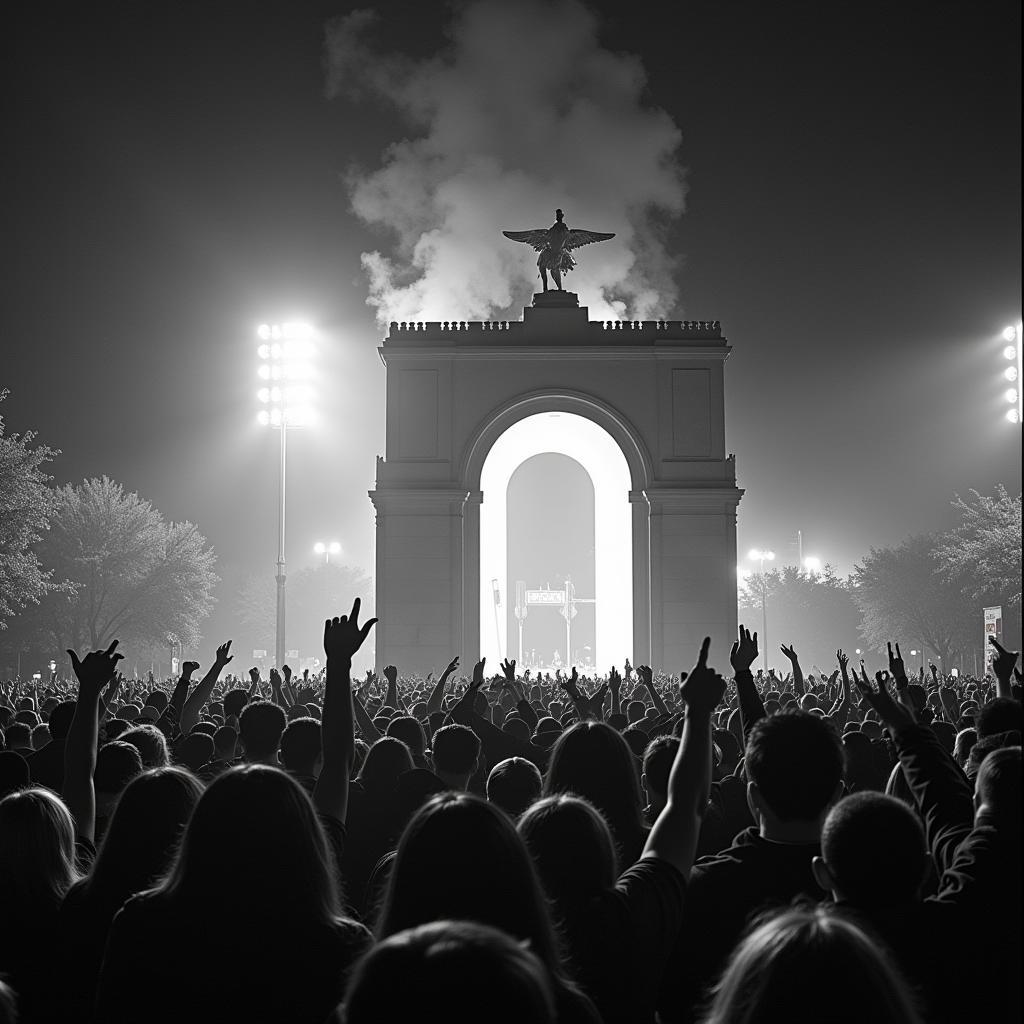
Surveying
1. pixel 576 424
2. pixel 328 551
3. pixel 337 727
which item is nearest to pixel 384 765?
pixel 337 727

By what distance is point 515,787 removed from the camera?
5457mm

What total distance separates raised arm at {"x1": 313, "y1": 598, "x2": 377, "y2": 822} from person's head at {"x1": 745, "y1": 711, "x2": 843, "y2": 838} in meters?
1.77

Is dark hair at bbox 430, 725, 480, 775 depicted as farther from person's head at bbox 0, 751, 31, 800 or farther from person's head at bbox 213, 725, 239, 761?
person's head at bbox 213, 725, 239, 761

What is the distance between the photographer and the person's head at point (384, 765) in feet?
20.2

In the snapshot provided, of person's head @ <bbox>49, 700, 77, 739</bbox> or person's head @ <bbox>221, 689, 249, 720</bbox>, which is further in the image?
person's head @ <bbox>221, 689, 249, 720</bbox>

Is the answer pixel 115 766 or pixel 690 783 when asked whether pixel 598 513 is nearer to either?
pixel 115 766

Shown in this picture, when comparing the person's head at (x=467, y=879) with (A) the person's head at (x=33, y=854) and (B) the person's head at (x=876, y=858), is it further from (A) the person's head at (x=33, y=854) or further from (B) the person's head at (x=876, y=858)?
(A) the person's head at (x=33, y=854)

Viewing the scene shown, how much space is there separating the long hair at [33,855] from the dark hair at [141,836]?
16cm

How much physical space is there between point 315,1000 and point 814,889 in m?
1.74

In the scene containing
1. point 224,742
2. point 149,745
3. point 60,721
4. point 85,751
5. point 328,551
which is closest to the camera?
point 85,751

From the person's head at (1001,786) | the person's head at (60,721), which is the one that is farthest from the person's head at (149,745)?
the person's head at (1001,786)

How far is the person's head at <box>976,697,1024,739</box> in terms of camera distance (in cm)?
663

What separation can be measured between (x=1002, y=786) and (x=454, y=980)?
113 inches

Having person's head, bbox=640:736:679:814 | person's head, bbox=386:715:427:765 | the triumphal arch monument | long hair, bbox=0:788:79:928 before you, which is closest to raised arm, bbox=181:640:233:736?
person's head, bbox=386:715:427:765
